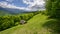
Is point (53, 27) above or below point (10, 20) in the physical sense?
above

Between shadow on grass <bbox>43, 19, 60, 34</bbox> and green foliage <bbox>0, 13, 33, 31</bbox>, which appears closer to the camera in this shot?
shadow on grass <bbox>43, 19, 60, 34</bbox>

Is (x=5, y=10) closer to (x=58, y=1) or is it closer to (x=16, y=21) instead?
(x=16, y=21)

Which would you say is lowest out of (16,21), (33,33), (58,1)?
(16,21)

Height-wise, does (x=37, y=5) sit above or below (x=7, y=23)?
above

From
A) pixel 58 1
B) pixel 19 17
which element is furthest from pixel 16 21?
pixel 58 1

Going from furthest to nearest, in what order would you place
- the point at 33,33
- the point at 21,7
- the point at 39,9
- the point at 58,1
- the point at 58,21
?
the point at 39,9, the point at 21,7, the point at 58,21, the point at 33,33, the point at 58,1

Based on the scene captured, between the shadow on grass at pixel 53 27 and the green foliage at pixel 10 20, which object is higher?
the shadow on grass at pixel 53 27

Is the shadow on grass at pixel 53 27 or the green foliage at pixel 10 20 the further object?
the green foliage at pixel 10 20

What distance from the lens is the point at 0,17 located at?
34.5 meters

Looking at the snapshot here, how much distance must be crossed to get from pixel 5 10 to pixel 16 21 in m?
4.18

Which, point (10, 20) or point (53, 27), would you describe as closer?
point (53, 27)

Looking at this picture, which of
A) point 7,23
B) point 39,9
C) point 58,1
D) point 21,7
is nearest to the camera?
point 58,1

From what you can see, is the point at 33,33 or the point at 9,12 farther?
the point at 9,12

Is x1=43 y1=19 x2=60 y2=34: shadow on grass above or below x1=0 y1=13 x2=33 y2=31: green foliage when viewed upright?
above
